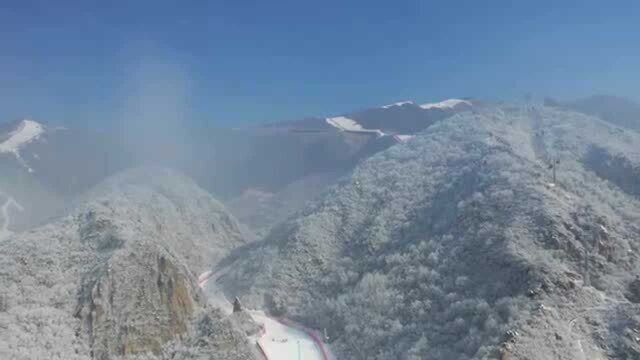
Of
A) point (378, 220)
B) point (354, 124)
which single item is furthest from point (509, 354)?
point (354, 124)

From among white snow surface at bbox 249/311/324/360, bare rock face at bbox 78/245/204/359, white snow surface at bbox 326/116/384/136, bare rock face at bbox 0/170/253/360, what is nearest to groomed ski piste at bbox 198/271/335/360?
white snow surface at bbox 249/311/324/360

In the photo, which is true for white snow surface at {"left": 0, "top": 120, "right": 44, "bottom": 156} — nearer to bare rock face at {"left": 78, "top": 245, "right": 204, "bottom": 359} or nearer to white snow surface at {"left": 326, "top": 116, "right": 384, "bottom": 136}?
white snow surface at {"left": 326, "top": 116, "right": 384, "bottom": 136}

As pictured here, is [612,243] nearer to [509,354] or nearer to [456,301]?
[456,301]

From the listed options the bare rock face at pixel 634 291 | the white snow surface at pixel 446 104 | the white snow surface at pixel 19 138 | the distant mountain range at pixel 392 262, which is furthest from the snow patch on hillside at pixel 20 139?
the bare rock face at pixel 634 291

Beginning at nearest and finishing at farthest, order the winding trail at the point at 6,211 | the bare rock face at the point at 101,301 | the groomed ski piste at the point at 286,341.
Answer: the bare rock face at the point at 101,301 < the groomed ski piste at the point at 286,341 < the winding trail at the point at 6,211

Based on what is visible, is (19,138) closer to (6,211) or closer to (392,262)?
(6,211)

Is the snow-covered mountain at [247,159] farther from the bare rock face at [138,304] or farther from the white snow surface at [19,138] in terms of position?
the bare rock face at [138,304]
